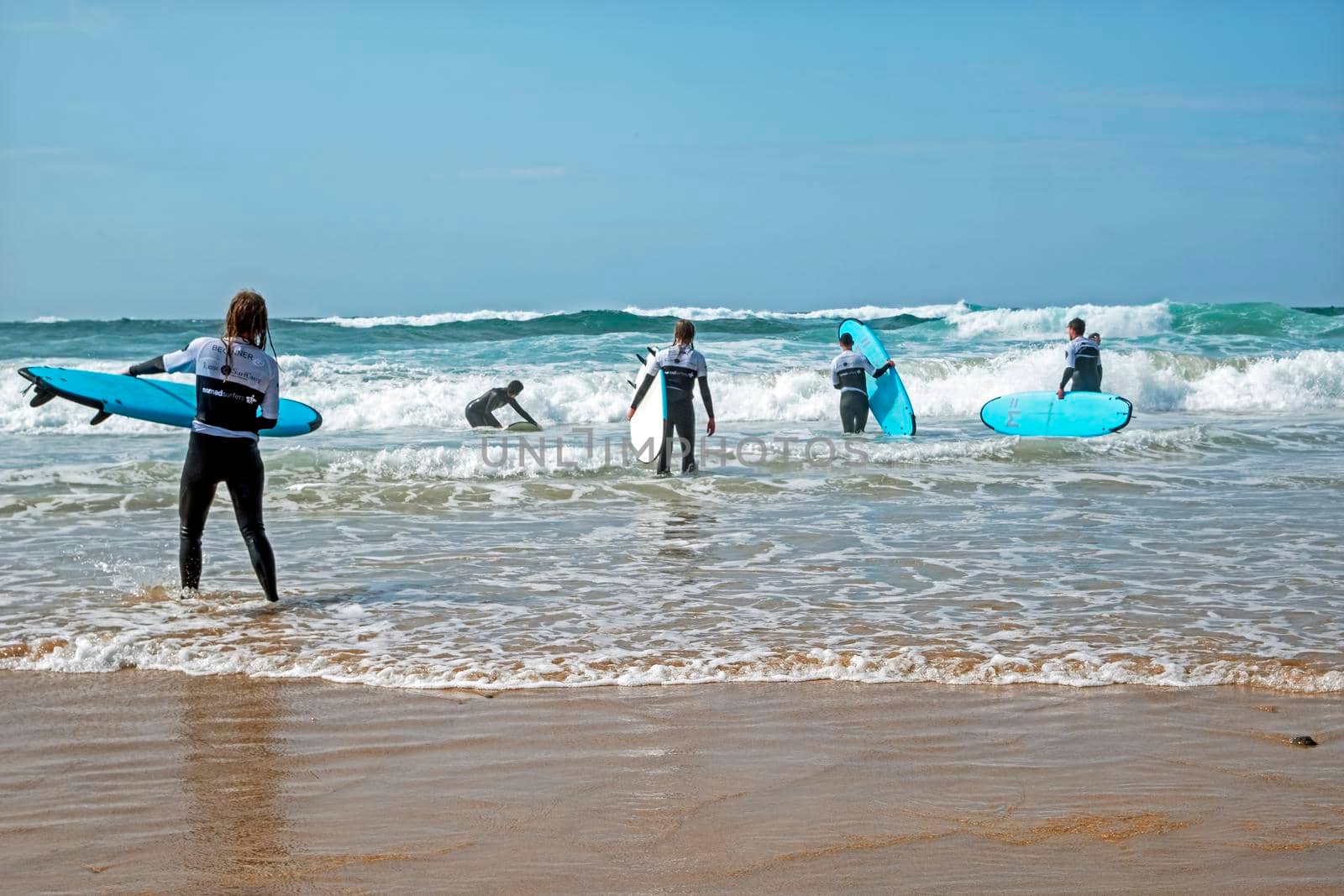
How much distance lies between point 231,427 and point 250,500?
0.36 meters

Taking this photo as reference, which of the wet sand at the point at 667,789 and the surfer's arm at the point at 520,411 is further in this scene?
the surfer's arm at the point at 520,411

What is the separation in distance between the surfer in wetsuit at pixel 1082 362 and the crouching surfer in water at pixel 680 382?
5129mm

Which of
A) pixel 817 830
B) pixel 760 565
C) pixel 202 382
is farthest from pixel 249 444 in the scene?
pixel 817 830

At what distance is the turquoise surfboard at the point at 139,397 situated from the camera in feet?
25.9

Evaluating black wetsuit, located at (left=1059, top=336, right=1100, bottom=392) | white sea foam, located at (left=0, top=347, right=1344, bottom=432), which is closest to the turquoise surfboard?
white sea foam, located at (left=0, top=347, right=1344, bottom=432)

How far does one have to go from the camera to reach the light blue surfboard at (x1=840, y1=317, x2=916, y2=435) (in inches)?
566

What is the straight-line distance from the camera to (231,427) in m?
5.55

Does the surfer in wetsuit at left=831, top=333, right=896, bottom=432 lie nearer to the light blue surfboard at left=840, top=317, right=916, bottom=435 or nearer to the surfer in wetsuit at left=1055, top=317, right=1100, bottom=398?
the light blue surfboard at left=840, top=317, right=916, bottom=435

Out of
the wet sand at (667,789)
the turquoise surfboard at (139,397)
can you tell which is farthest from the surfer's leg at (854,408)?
the wet sand at (667,789)

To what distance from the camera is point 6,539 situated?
7770 mm

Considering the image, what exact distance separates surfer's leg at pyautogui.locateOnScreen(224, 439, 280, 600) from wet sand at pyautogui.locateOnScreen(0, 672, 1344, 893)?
1.28 meters

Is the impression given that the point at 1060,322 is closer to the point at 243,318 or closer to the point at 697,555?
the point at 697,555

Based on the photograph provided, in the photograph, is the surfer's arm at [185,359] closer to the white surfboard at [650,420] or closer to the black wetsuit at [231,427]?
the black wetsuit at [231,427]

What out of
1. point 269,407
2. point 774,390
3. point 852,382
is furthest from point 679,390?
point 774,390
